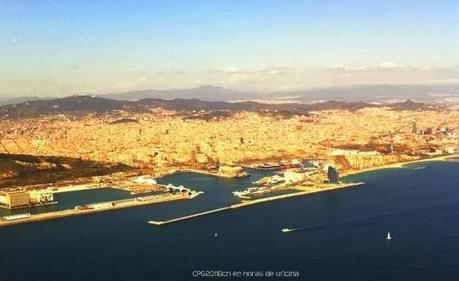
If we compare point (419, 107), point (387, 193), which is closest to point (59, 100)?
point (419, 107)

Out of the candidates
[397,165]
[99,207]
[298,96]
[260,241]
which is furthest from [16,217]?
[298,96]

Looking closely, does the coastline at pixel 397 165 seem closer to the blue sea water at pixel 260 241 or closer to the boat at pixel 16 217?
the blue sea water at pixel 260 241

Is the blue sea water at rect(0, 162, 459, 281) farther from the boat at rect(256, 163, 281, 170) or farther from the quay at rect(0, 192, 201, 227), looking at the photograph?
the boat at rect(256, 163, 281, 170)

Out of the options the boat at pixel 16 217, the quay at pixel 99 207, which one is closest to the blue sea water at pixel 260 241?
the quay at pixel 99 207

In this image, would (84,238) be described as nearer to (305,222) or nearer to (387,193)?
(305,222)

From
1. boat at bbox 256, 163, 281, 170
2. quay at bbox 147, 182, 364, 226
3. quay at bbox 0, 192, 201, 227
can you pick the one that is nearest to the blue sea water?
quay at bbox 147, 182, 364, 226

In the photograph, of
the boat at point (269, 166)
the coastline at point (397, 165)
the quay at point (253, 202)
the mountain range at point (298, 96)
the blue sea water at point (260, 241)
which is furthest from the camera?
the mountain range at point (298, 96)
